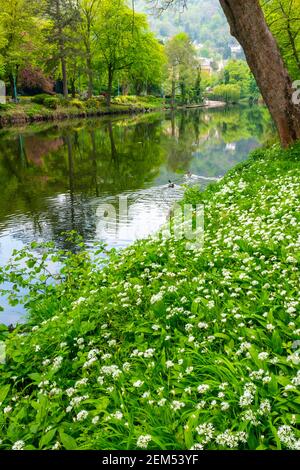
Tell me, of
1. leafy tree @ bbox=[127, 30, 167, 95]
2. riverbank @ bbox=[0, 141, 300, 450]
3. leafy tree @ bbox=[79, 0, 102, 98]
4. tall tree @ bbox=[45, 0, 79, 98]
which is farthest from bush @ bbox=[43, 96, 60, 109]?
riverbank @ bbox=[0, 141, 300, 450]

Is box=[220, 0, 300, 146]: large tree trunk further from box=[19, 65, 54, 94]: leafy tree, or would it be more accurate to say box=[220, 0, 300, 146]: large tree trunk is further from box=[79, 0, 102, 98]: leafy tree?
box=[19, 65, 54, 94]: leafy tree

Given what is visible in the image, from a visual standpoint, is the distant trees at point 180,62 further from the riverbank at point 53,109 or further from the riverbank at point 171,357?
the riverbank at point 171,357

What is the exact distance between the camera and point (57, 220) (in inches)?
468

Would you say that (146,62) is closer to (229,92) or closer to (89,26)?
(89,26)

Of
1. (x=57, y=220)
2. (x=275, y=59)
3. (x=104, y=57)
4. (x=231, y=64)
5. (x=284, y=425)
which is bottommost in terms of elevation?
(x=57, y=220)

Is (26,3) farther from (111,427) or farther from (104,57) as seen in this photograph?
(111,427)

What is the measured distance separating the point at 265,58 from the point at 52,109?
41558 millimetres

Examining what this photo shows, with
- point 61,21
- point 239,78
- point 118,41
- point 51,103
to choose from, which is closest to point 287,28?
point 61,21

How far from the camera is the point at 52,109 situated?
1884 inches

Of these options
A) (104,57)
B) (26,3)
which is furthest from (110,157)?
(104,57)

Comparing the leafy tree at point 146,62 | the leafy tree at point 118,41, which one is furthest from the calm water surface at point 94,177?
the leafy tree at point 146,62

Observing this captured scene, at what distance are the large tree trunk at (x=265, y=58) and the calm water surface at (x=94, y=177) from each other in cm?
440

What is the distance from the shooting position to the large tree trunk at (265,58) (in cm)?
988
